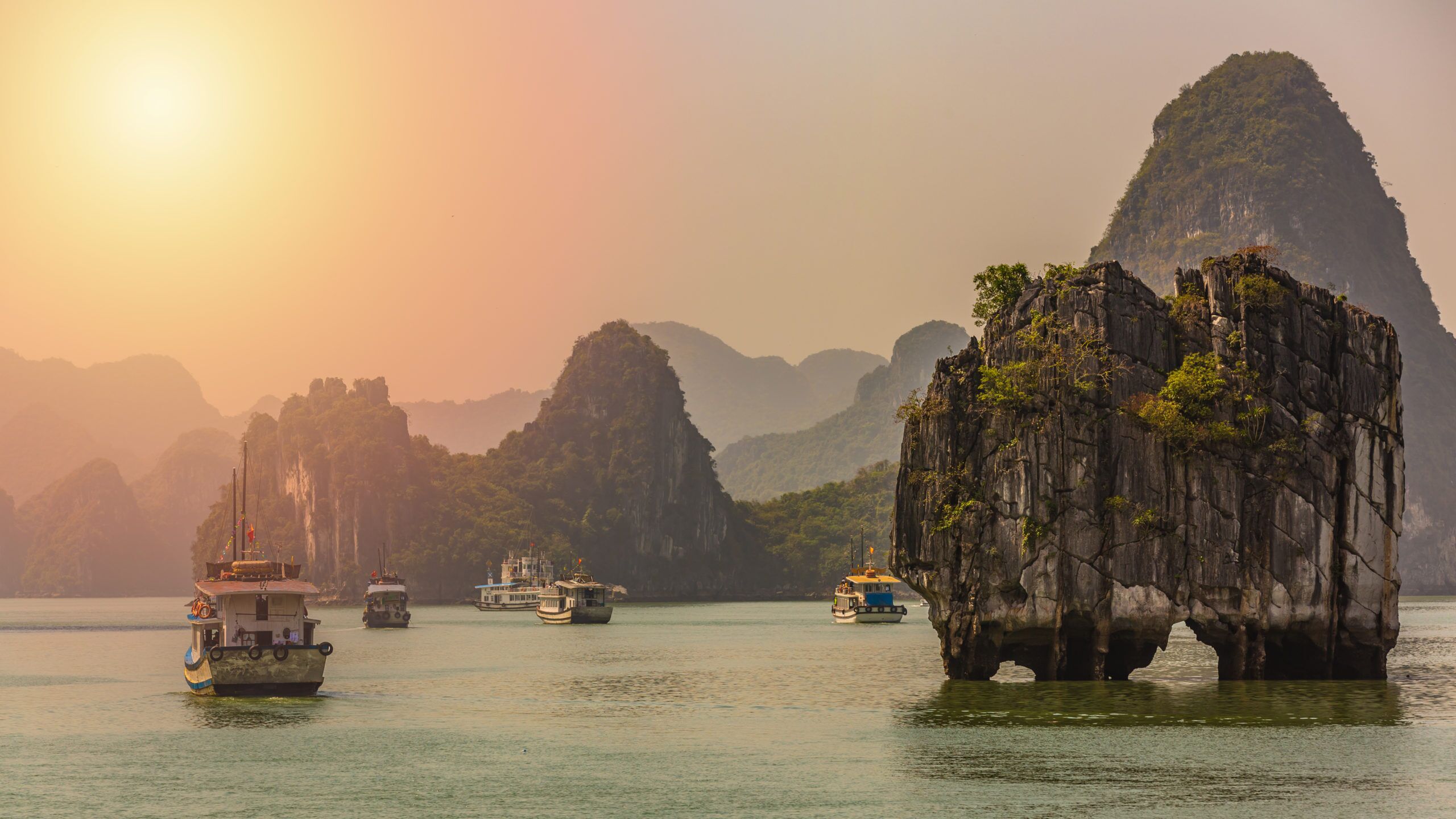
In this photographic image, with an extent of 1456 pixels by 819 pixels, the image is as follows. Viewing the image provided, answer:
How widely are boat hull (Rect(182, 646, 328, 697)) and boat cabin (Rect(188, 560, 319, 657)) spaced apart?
40 centimetres

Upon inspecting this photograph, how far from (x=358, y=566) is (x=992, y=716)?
472ft

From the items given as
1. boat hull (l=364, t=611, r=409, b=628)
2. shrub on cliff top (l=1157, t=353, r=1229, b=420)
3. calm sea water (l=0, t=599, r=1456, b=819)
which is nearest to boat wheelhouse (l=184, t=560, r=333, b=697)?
calm sea water (l=0, t=599, r=1456, b=819)

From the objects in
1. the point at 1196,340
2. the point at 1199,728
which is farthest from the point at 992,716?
the point at 1196,340

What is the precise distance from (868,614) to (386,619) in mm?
30970

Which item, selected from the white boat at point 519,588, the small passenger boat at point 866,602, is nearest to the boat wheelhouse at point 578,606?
the white boat at point 519,588

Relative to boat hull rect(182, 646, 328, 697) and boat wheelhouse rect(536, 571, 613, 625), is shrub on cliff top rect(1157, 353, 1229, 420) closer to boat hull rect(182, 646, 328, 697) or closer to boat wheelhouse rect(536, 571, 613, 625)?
boat hull rect(182, 646, 328, 697)

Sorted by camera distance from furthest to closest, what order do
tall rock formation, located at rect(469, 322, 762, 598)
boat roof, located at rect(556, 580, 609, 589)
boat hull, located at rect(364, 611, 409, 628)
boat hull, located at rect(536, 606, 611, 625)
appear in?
tall rock formation, located at rect(469, 322, 762, 598), boat roof, located at rect(556, 580, 609, 589), boat hull, located at rect(536, 606, 611, 625), boat hull, located at rect(364, 611, 409, 628)

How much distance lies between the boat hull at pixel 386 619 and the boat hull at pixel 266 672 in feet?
169

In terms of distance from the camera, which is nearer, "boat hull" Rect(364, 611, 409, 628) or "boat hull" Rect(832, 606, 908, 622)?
"boat hull" Rect(364, 611, 409, 628)

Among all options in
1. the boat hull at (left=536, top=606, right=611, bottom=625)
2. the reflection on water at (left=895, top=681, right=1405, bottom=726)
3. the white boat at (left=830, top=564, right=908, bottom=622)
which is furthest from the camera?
the boat hull at (left=536, top=606, right=611, bottom=625)

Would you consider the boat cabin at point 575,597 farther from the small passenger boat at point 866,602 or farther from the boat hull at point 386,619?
the small passenger boat at point 866,602

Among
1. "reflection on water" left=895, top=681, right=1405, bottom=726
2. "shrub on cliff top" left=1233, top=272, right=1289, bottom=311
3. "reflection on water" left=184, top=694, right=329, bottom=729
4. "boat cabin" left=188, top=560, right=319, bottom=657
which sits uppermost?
"shrub on cliff top" left=1233, top=272, right=1289, bottom=311

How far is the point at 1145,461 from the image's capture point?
128 feet

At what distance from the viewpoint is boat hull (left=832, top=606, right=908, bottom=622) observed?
9362cm
